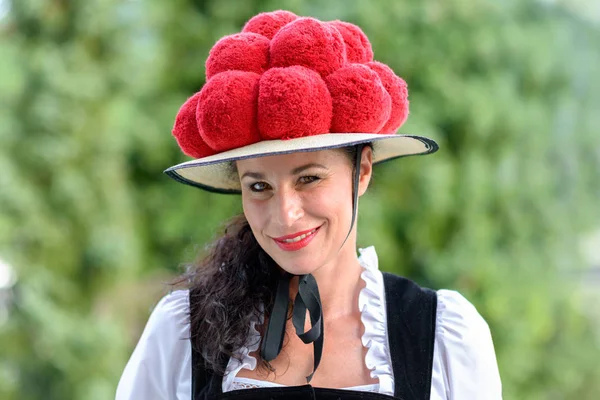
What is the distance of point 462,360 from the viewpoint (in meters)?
1.43

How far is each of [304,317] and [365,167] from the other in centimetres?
31

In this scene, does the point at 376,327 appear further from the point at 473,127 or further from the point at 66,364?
the point at 473,127

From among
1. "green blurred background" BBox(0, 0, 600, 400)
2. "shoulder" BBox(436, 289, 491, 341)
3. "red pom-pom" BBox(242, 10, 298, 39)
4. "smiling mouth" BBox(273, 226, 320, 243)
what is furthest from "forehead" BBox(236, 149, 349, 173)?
"green blurred background" BBox(0, 0, 600, 400)

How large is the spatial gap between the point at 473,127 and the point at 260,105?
9.68 feet

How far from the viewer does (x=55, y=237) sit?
3238 millimetres

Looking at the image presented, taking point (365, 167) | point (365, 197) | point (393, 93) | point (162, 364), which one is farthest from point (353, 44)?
point (365, 197)

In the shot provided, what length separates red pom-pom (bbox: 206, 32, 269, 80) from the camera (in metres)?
1.34

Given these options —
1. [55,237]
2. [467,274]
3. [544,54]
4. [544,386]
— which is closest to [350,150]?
[55,237]

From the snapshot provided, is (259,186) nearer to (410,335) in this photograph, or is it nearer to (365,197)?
(410,335)

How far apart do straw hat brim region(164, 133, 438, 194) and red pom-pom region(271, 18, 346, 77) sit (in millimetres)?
129

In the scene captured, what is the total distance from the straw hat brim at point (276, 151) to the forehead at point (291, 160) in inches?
2.1

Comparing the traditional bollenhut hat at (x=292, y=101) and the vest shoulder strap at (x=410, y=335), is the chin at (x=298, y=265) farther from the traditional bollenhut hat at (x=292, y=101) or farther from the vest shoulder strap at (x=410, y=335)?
the vest shoulder strap at (x=410, y=335)

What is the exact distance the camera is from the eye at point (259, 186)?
4.53 ft

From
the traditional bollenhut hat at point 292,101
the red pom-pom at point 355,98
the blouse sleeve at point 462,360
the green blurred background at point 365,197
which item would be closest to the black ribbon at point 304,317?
the traditional bollenhut hat at point 292,101
